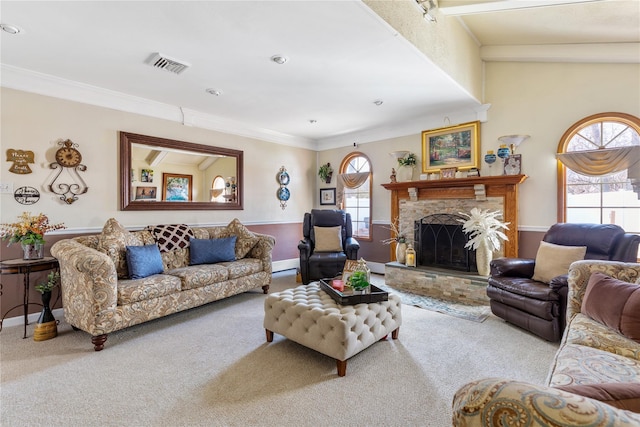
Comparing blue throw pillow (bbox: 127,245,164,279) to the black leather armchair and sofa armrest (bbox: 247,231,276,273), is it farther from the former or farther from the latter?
the black leather armchair

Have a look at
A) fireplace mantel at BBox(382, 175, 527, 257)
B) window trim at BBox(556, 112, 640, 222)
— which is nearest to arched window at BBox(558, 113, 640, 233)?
window trim at BBox(556, 112, 640, 222)

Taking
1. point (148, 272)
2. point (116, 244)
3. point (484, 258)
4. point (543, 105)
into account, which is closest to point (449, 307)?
point (484, 258)

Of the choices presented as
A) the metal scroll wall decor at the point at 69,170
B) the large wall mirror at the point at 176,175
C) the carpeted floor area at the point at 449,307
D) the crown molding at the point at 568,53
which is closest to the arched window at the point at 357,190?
the carpeted floor area at the point at 449,307

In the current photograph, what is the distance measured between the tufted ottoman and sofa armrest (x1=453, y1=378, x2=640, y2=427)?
56.4 inches

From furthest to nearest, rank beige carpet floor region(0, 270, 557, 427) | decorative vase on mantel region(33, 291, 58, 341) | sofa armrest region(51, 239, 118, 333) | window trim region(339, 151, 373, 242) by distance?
window trim region(339, 151, 373, 242)
decorative vase on mantel region(33, 291, 58, 341)
sofa armrest region(51, 239, 118, 333)
beige carpet floor region(0, 270, 557, 427)

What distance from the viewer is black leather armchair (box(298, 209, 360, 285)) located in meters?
4.46

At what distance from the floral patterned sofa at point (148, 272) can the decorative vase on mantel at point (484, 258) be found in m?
2.72

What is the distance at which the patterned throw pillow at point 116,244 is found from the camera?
3.21 m

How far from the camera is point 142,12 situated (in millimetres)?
2242

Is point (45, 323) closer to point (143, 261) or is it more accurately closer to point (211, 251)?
point (143, 261)

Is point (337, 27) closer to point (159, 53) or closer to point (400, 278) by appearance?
point (159, 53)

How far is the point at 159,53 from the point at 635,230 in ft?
17.1

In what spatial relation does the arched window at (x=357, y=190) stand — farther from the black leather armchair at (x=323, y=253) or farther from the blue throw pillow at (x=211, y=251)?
the blue throw pillow at (x=211, y=251)

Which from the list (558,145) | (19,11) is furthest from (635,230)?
(19,11)
